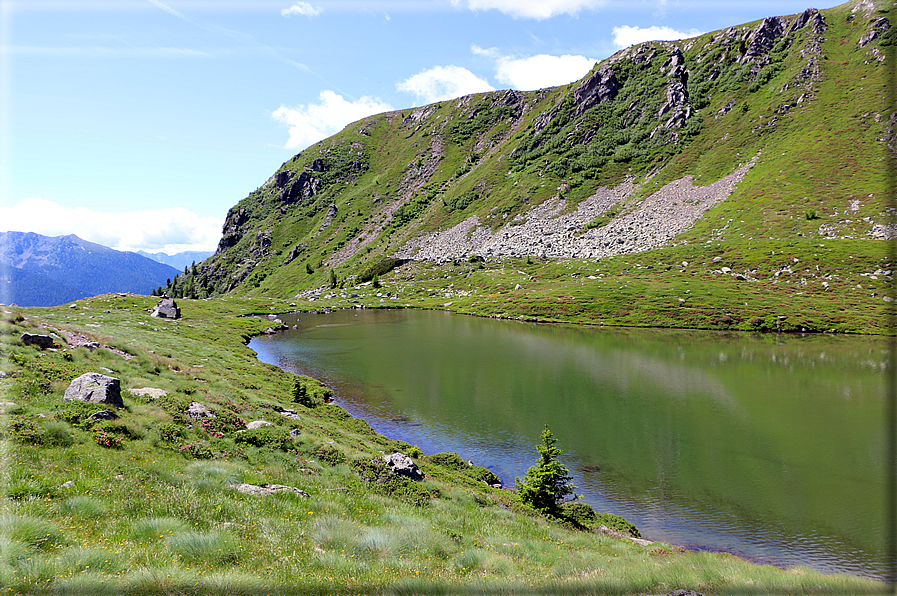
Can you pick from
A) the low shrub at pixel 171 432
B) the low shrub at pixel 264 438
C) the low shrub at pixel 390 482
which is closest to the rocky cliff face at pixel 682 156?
the low shrub at pixel 390 482

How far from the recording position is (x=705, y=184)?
12469 centimetres

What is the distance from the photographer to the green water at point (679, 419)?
66.3ft

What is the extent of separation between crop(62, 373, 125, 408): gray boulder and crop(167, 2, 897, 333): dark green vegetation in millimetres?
82370

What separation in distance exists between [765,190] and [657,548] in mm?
130004

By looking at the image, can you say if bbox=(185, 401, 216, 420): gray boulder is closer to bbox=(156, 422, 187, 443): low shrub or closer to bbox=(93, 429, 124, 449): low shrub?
bbox=(156, 422, 187, 443): low shrub

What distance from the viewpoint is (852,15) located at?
14775 centimetres

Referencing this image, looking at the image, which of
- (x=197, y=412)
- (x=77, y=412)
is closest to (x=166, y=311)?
(x=197, y=412)

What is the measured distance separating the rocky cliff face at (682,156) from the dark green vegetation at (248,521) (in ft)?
374

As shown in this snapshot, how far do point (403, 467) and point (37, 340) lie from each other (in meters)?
22.8

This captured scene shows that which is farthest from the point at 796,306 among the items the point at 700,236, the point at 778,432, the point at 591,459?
the point at 591,459

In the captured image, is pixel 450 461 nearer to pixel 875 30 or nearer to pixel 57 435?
pixel 57 435

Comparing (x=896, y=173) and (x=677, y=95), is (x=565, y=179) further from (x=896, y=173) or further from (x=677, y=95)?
(x=896, y=173)

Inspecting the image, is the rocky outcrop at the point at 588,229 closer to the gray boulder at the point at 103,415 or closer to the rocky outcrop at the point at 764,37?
the rocky outcrop at the point at 764,37

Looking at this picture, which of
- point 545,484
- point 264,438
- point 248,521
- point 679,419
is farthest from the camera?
point 679,419
